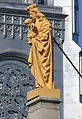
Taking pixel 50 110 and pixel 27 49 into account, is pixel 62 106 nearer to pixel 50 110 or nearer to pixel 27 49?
pixel 27 49

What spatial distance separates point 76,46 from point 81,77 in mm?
934

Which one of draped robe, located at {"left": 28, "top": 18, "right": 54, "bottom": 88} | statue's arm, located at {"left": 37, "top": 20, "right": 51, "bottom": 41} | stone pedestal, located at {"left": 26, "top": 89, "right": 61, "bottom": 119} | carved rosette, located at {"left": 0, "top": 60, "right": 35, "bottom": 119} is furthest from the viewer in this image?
carved rosette, located at {"left": 0, "top": 60, "right": 35, "bottom": 119}

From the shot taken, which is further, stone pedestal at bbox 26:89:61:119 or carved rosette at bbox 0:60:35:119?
carved rosette at bbox 0:60:35:119

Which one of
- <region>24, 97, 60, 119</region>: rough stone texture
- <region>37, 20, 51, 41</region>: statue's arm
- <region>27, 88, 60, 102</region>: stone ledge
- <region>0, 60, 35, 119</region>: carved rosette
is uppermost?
<region>37, 20, 51, 41</region>: statue's arm

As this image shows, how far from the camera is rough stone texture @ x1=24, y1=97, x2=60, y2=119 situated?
34.6ft

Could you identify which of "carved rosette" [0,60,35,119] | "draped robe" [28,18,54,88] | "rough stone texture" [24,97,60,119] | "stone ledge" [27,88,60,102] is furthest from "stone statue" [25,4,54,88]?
"carved rosette" [0,60,35,119]

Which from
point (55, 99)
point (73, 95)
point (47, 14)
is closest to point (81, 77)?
point (73, 95)

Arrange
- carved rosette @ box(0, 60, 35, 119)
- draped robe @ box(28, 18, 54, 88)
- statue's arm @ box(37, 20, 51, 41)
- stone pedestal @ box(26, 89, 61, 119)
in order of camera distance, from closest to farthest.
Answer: stone pedestal @ box(26, 89, 61, 119) < draped robe @ box(28, 18, 54, 88) < statue's arm @ box(37, 20, 51, 41) < carved rosette @ box(0, 60, 35, 119)

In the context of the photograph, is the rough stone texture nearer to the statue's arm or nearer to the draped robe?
the draped robe

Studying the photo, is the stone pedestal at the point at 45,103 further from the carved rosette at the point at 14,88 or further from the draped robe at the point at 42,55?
the carved rosette at the point at 14,88

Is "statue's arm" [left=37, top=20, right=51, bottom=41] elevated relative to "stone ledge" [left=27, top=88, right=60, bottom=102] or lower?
elevated

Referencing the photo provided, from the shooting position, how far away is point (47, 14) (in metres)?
16.3

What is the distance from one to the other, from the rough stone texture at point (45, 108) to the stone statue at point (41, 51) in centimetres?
26

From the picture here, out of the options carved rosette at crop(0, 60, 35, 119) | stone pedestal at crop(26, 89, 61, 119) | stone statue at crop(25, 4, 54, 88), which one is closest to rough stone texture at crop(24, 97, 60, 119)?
stone pedestal at crop(26, 89, 61, 119)
